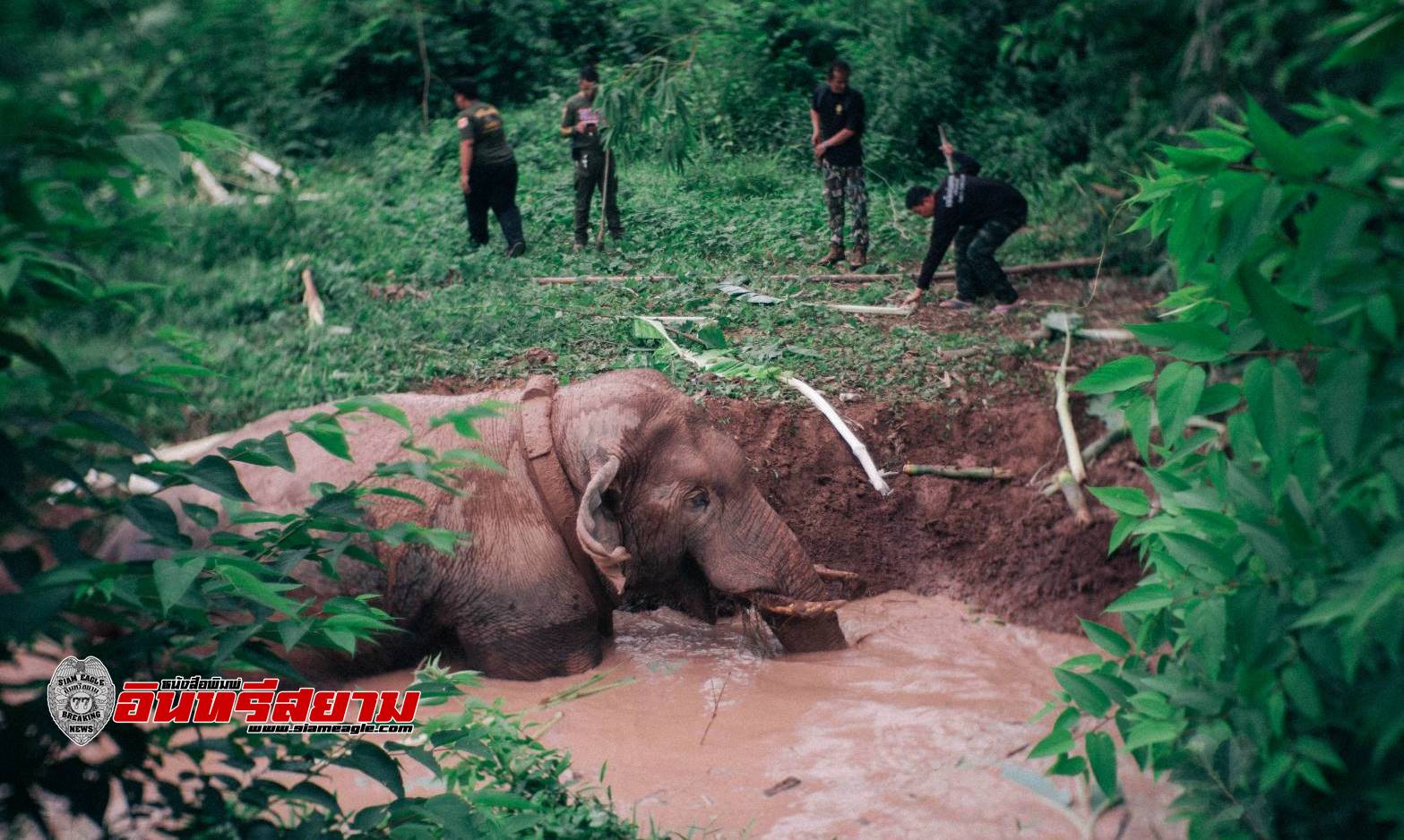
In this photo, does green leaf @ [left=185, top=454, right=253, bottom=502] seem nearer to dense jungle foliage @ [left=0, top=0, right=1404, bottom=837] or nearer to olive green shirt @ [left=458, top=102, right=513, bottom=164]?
dense jungle foliage @ [left=0, top=0, right=1404, bottom=837]

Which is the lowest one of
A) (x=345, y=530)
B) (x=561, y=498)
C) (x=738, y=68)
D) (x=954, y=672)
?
(x=954, y=672)

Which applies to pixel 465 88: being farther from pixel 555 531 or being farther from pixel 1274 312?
pixel 1274 312

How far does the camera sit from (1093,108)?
6.39 m

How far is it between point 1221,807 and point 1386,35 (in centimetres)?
140

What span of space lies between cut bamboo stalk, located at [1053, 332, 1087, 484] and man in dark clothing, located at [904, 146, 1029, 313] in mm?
522

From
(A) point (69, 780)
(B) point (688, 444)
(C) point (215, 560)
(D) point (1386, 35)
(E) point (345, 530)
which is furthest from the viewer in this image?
(B) point (688, 444)

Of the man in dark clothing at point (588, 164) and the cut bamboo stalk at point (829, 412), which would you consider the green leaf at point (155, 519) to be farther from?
the man in dark clothing at point (588, 164)

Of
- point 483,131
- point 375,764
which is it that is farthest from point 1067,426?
point 375,764

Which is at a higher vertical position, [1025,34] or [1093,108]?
[1025,34]

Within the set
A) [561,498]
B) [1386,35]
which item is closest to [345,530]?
[1386,35]

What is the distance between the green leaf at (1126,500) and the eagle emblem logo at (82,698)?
1986 mm

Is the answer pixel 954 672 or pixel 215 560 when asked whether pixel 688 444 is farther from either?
pixel 215 560

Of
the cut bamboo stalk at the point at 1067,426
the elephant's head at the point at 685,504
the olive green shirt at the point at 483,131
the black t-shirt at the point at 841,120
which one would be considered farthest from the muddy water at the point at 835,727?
the olive green shirt at the point at 483,131

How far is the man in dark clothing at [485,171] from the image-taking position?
→ 5.80m
